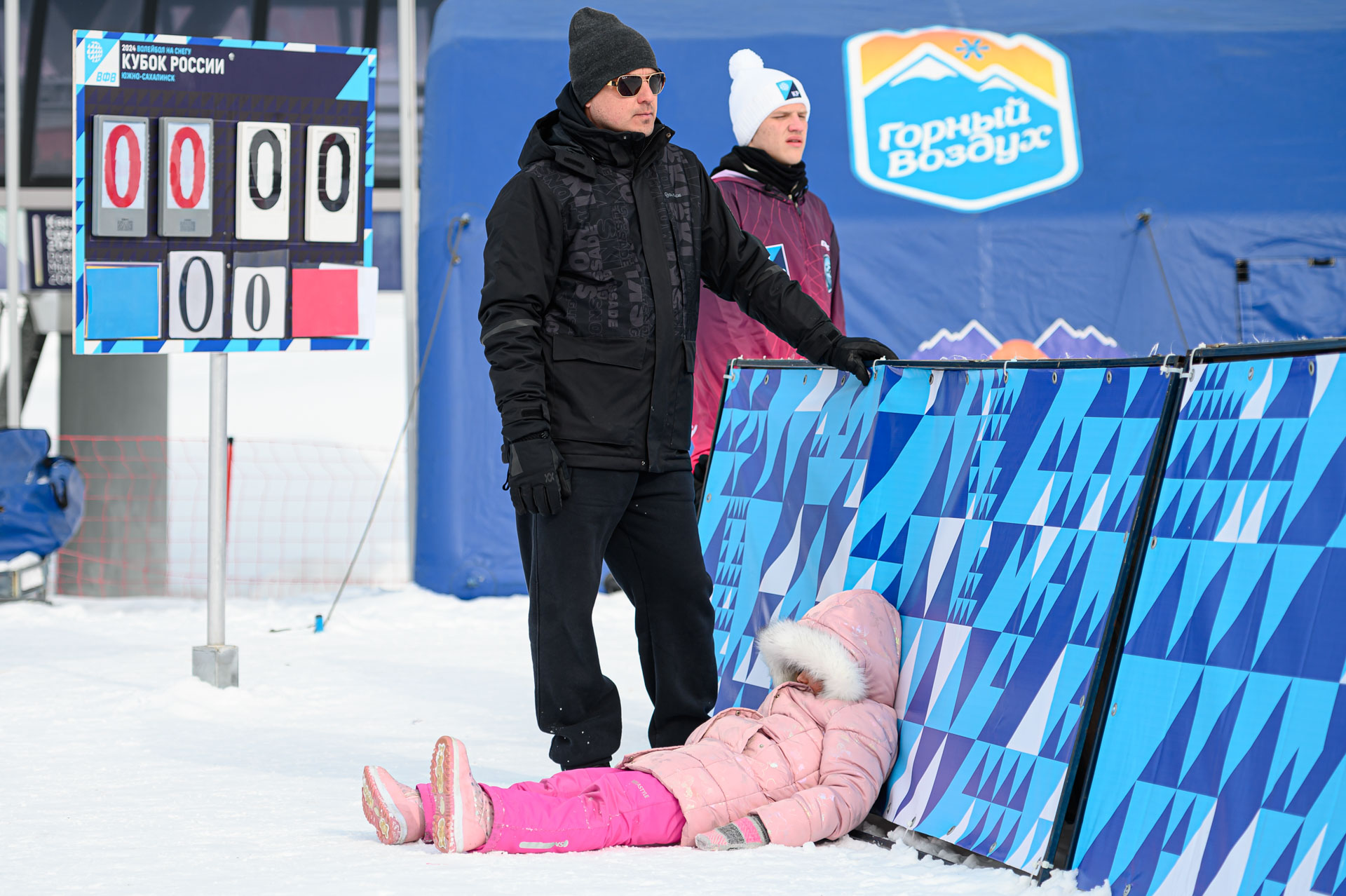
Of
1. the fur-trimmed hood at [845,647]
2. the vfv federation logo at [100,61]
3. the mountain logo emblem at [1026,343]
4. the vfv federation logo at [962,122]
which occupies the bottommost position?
the fur-trimmed hood at [845,647]

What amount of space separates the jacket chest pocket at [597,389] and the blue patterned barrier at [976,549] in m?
0.56

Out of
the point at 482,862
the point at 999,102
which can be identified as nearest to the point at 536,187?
the point at 482,862

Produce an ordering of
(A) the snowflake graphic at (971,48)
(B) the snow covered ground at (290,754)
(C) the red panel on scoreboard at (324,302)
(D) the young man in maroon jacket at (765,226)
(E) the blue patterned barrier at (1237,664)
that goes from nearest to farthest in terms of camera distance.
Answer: (E) the blue patterned barrier at (1237,664) < (B) the snow covered ground at (290,754) < (D) the young man in maroon jacket at (765,226) < (C) the red panel on scoreboard at (324,302) < (A) the snowflake graphic at (971,48)

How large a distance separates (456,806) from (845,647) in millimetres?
839

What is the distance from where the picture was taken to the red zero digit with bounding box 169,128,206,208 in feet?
15.5

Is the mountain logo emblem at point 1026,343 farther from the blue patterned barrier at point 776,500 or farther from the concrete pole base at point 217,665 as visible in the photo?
the concrete pole base at point 217,665

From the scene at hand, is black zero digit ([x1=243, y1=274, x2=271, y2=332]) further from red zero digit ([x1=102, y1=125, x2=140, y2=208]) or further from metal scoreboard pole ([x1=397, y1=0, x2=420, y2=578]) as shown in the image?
metal scoreboard pole ([x1=397, y1=0, x2=420, y2=578])

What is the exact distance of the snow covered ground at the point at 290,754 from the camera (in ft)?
7.80

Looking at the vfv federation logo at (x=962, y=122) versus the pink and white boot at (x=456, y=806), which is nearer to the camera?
the pink and white boot at (x=456, y=806)

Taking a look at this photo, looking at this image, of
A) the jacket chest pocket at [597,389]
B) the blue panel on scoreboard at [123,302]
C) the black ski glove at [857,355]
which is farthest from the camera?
the blue panel on scoreboard at [123,302]

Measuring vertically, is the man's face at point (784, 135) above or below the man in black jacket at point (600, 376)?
above

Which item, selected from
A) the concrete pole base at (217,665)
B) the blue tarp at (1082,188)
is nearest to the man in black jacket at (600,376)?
the concrete pole base at (217,665)

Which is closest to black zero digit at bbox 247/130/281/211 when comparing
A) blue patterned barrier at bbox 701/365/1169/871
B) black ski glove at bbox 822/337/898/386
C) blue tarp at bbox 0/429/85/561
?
blue patterned barrier at bbox 701/365/1169/871

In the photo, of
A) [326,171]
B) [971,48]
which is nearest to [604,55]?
[326,171]
